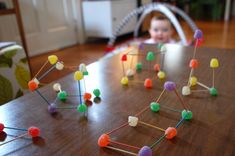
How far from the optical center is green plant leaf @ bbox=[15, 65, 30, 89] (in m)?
1.21

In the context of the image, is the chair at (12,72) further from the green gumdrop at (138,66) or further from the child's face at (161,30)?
the child's face at (161,30)

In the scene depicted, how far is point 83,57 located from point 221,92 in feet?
6.52

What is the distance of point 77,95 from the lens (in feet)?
2.35

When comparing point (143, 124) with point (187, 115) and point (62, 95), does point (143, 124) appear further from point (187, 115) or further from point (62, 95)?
point (62, 95)

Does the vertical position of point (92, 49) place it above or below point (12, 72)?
below

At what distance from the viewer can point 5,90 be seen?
1084 millimetres

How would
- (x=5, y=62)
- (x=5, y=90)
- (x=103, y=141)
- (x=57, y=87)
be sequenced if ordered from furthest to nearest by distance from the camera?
1. (x=5, y=62)
2. (x=5, y=90)
3. (x=57, y=87)
4. (x=103, y=141)

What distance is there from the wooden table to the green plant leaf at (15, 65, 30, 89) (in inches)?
19.2

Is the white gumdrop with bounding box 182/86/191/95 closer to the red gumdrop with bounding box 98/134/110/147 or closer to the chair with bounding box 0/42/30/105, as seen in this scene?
the red gumdrop with bounding box 98/134/110/147

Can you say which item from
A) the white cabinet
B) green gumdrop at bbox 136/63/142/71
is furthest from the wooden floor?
green gumdrop at bbox 136/63/142/71

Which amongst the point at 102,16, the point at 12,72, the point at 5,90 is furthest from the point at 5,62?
the point at 102,16

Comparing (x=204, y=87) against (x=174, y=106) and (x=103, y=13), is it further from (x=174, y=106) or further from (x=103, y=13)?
(x=103, y=13)

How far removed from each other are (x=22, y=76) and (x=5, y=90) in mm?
175

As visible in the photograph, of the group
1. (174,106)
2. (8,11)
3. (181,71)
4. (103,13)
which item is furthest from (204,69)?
(103,13)
